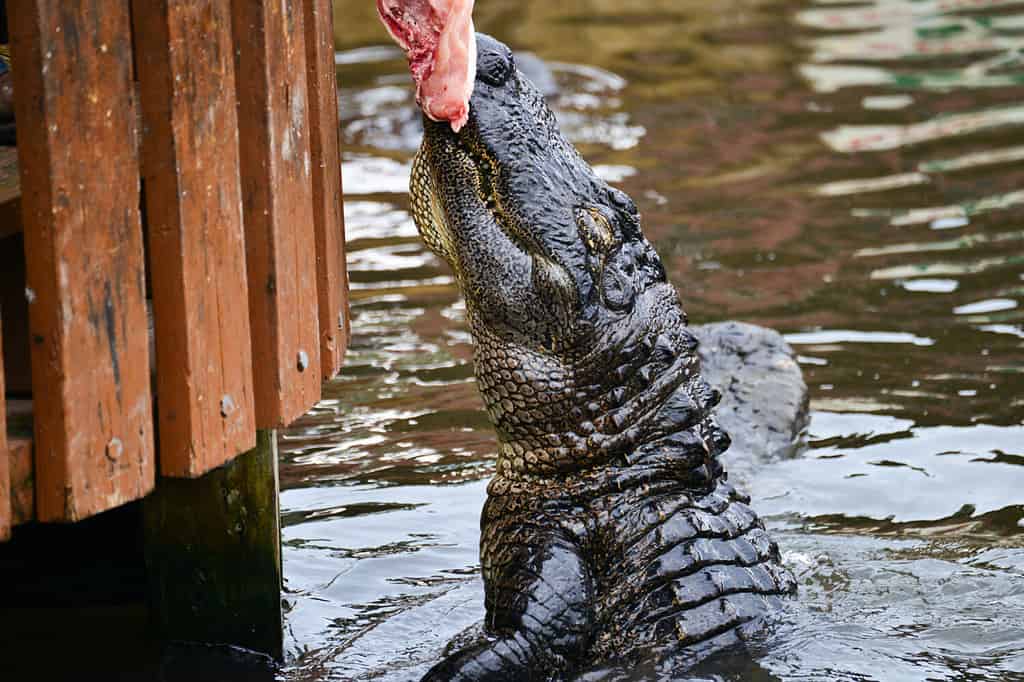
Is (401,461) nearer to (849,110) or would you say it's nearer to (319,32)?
(319,32)

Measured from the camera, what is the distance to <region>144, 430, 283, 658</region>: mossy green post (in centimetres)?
426

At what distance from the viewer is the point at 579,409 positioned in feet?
13.1

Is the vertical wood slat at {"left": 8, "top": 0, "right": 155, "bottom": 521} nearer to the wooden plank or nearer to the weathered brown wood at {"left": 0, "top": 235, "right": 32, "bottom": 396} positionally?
the wooden plank

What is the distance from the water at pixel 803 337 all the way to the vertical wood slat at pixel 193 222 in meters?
1.04

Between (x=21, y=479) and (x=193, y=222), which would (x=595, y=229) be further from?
(x=21, y=479)

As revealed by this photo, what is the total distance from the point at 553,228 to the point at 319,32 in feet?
2.58

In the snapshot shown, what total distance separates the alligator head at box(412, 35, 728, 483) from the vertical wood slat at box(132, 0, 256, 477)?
722 mm

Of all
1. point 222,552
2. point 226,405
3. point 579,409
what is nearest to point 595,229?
point 579,409

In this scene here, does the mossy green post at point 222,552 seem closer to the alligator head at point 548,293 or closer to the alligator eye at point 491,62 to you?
the alligator head at point 548,293

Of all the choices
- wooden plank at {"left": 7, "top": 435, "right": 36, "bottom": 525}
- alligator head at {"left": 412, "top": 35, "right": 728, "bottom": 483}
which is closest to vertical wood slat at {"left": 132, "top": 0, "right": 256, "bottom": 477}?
wooden plank at {"left": 7, "top": 435, "right": 36, "bottom": 525}

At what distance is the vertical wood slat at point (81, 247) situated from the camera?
9.57 feet

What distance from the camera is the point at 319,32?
390 centimetres

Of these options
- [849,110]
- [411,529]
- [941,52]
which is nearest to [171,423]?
[411,529]

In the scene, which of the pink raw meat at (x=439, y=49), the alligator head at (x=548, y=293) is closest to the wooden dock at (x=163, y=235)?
the pink raw meat at (x=439, y=49)
